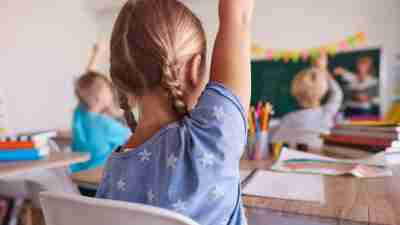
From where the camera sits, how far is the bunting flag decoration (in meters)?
2.90

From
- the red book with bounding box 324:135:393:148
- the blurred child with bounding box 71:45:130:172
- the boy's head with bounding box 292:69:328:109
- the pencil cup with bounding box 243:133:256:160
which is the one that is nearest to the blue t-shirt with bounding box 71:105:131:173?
the blurred child with bounding box 71:45:130:172

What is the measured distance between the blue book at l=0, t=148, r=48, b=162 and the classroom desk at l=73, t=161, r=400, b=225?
899mm

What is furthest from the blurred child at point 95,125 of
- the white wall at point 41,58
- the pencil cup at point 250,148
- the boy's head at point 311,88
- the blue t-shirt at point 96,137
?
the white wall at point 41,58

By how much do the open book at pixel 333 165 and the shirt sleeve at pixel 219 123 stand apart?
423mm

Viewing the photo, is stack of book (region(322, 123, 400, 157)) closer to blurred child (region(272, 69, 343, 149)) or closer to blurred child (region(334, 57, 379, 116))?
blurred child (region(272, 69, 343, 149))

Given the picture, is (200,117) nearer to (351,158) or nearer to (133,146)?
(133,146)

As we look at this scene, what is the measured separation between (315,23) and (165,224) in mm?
3025

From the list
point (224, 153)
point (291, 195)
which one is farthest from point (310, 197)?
point (224, 153)

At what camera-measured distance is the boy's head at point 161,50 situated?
0.52 metres

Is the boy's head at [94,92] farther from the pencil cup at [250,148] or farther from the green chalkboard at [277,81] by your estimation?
the green chalkboard at [277,81]

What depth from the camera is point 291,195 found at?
66 cm

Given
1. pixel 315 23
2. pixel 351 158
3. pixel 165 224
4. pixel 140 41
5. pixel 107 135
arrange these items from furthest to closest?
pixel 315 23 < pixel 107 135 < pixel 351 158 < pixel 140 41 < pixel 165 224

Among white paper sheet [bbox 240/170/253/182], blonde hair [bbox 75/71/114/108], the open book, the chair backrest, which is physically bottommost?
white paper sheet [bbox 240/170/253/182]

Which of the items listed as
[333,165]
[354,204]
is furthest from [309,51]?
[354,204]
